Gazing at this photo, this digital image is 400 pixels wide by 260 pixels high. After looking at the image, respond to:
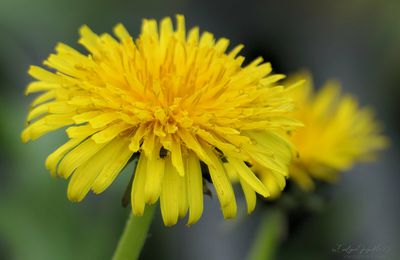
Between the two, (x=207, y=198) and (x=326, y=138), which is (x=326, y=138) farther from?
(x=207, y=198)

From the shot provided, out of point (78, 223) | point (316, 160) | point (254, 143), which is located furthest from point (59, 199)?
point (254, 143)

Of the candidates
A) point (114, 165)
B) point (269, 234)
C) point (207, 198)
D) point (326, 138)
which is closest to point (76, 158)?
point (114, 165)

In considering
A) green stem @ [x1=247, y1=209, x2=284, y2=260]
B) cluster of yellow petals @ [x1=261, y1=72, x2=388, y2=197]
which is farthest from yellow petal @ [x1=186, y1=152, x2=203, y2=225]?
green stem @ [x1=247, y1=209, x2=284, y2=260]

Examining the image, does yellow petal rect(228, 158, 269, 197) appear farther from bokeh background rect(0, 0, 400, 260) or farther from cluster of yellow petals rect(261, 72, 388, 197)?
bokeh background rect(0, 0, 400, 260)

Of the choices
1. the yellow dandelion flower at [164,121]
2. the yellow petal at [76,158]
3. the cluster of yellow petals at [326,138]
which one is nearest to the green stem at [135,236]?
the yellow dandelion flower at [164,121]

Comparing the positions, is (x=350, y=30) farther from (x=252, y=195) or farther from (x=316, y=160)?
(x=252, y=195)
